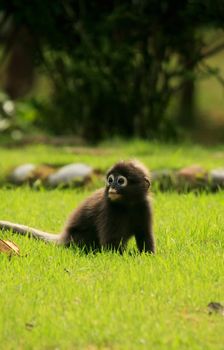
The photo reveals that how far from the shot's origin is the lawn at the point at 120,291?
516 cm

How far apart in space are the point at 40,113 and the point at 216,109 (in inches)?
448

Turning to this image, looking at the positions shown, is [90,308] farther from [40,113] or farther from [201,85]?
[201,85]

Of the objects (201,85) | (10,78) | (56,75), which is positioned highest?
(56,75)

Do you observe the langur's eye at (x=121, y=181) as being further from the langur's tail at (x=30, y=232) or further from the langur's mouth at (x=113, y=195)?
the langur's tail at (x=30, y=232)

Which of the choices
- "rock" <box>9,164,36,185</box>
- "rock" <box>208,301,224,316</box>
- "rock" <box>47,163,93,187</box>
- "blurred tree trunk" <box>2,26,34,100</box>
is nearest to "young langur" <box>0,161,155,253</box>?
"rock" <box>208,301,224,316</box>

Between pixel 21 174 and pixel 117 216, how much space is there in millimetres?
5194

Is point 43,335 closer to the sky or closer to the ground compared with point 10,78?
closer to the sky

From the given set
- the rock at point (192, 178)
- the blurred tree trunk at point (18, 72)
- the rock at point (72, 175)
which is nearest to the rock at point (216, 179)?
the rock at point (192, 178)

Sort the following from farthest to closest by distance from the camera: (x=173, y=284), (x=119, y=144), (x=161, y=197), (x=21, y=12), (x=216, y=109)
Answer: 1. (x=216, y=109)
2. (x=21, y=12)
3. (x=119, y=144)
4. (x=161, y=197)
5. (x=173, y=284)

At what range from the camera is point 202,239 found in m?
8.03

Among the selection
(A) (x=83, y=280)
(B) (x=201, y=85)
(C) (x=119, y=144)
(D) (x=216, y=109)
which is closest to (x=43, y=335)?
(A) (x=83, y=280)

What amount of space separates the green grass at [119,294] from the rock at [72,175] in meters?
3.55

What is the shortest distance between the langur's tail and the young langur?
9cm

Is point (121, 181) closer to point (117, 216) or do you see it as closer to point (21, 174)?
point (117, 216)
